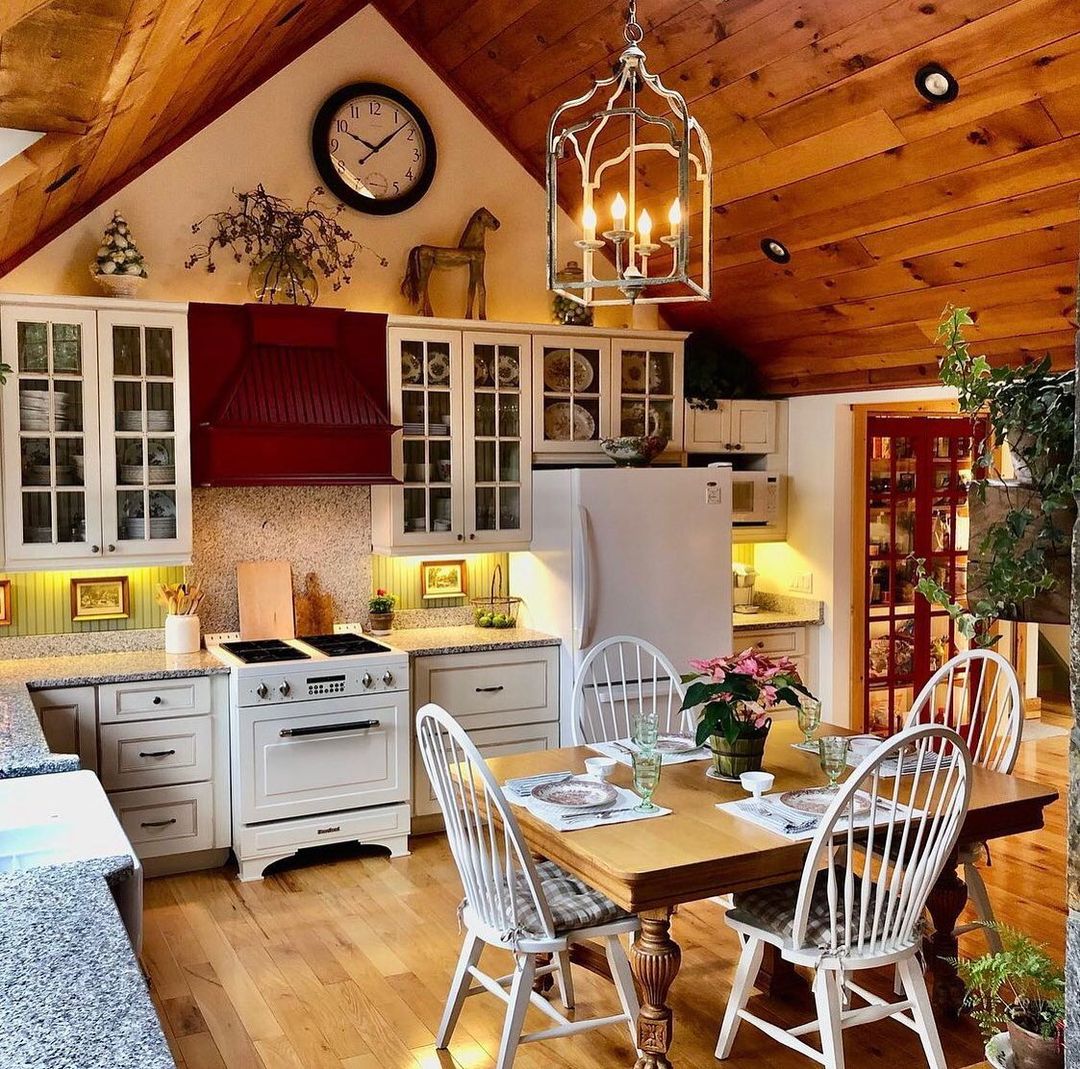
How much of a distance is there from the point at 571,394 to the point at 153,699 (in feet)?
7.57

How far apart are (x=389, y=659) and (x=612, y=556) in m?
1.07

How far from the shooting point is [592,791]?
9.80 ft

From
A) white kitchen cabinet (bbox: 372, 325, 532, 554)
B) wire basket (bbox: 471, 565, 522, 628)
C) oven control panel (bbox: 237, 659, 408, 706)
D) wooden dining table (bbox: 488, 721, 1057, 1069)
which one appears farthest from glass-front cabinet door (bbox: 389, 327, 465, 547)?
wooden dining table (bbox: 488, 721, 1057, 1069)

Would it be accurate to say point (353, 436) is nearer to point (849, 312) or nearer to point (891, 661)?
point (849, 312)

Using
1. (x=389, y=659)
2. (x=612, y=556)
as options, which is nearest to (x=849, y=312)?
(x=612, y=556)

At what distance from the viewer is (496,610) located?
5246 mm

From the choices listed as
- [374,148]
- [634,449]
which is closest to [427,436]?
[634,449]

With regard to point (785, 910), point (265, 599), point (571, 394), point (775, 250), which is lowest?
point (785, 910)

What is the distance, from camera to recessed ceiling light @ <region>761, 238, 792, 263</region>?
464cm

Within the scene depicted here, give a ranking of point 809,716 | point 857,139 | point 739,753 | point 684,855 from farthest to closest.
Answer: point 857,139, point 809,716, point 739,753, point 684,855

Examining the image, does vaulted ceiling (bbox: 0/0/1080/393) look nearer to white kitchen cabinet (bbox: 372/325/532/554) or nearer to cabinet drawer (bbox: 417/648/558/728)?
white kitchen cabinet (bbox: 372/325/532/554)

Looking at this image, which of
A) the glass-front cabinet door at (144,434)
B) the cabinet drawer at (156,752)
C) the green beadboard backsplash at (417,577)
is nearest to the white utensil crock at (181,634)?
the glass-front cabinet door at (144,434)

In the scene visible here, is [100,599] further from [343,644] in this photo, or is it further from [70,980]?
[70,980]

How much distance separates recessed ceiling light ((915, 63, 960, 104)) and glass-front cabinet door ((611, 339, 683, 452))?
206 cm
